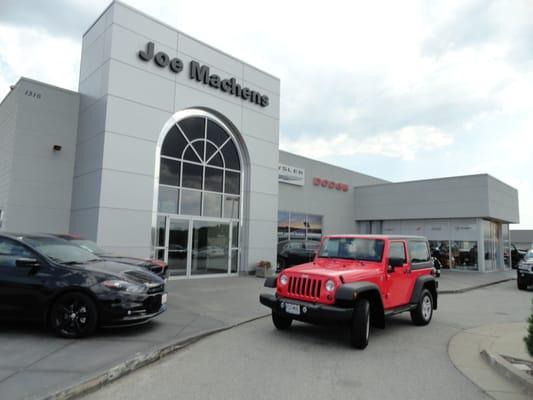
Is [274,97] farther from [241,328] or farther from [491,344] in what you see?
[491,344]

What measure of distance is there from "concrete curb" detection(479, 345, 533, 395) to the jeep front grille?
2.52 meters

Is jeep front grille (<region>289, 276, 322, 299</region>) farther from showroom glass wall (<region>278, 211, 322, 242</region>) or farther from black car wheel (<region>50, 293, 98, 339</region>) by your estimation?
showroom glass wall (<region>278, 211, 322, 242</region>)

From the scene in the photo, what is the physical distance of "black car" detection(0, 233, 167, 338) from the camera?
18.9 feet

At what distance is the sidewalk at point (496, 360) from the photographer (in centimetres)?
441

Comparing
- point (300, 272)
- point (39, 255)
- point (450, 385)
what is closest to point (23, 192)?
point (39, 255)

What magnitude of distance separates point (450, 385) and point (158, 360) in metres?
3.74

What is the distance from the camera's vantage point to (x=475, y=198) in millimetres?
22094

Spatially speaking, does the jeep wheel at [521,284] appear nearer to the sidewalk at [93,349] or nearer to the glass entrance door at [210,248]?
the glass entrance door at [210,248]

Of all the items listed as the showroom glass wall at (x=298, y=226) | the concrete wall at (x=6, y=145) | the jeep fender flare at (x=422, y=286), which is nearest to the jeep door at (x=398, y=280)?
the jeep fender flare at (x=422, y=286)

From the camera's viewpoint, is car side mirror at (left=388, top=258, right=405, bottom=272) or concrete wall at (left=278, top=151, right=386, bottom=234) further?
concrete wall at (left=278, top=151, right=386, bottom=234)

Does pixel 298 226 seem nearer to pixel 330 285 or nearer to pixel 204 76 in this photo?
pixel 204 76

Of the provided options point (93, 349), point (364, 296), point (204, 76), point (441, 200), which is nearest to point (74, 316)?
point (93, 349)

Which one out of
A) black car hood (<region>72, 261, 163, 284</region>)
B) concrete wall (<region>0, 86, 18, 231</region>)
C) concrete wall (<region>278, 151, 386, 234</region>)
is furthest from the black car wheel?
concrete wall (<region>278, 151, 386, 234</region>)

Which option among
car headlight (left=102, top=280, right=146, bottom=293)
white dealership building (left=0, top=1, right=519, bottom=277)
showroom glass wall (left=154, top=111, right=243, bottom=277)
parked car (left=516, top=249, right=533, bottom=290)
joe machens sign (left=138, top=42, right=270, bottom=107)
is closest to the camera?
car headlight (left=102, top=280, right=146, bottom=293)
